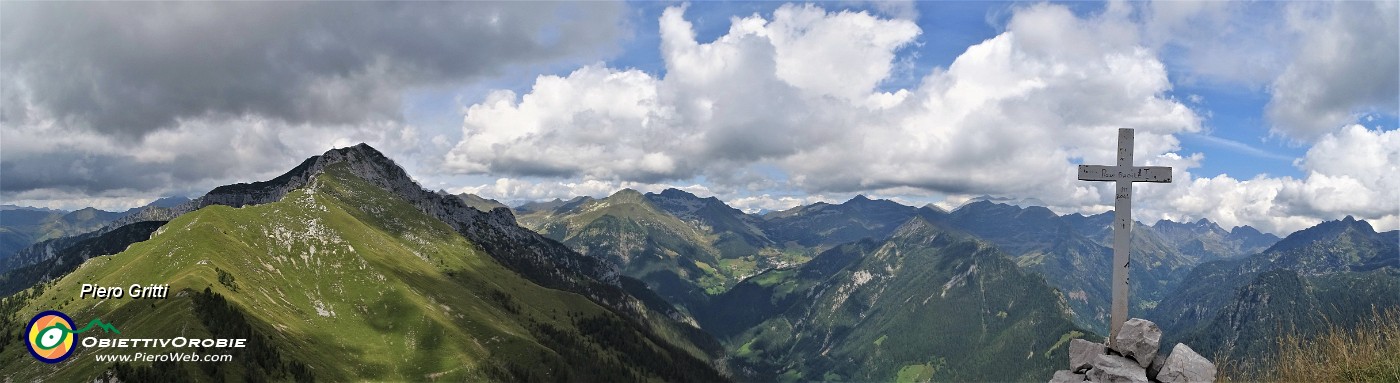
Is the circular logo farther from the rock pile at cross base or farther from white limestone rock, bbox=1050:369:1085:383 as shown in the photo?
the rock pile at cross base

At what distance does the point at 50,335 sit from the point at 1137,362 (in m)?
125

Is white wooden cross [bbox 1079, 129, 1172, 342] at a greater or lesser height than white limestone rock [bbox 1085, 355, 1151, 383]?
greater

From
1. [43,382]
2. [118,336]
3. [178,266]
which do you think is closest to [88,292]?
[178,266]

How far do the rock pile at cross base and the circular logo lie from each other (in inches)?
3908

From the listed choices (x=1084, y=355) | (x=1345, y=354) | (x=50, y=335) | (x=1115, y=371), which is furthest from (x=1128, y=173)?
(x=50, y=335)

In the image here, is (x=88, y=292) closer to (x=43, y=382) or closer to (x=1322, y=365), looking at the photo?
(x=43, y=382)

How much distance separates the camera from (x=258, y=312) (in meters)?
176

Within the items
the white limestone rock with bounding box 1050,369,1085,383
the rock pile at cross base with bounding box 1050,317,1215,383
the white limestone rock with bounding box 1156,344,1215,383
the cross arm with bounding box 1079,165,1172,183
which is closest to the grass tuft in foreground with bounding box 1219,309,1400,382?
the white limestone rock with bounding box 1156,344,1215,383

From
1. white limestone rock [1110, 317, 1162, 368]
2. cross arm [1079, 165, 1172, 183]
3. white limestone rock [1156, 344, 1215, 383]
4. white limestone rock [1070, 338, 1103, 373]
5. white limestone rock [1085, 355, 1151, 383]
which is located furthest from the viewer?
cross arm [1079, 165, 1172, 183]

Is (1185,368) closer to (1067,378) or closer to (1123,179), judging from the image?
(1067,378)

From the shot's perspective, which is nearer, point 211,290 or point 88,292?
point 211,290

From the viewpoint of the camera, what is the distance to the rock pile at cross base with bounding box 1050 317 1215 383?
22062mm

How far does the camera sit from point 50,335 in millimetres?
86500

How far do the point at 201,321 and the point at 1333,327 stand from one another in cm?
18299
